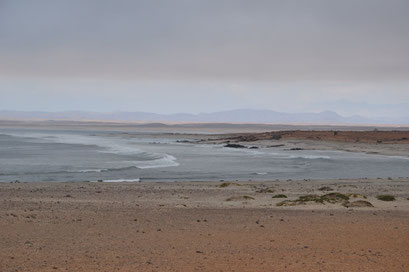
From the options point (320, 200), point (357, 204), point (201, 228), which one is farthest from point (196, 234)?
point (357, 204)

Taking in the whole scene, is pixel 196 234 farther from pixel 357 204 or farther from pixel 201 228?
pixel 357 204

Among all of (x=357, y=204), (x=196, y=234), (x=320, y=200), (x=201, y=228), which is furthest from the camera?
(x=320, y=200)

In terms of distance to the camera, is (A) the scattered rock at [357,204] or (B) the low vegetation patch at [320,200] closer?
(A) the scattered rock at [357,204]

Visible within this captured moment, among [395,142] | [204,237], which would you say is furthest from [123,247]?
[395,142]

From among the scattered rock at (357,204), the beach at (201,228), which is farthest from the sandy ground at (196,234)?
the scattered rock at (357,204)

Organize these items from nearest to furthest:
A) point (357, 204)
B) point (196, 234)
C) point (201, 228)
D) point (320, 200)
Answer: point (196, 234), point (201, 228), point (357, 204), point (320, 200)

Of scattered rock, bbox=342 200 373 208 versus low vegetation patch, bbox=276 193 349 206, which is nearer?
scattered rock, bbox=342 200 373 208

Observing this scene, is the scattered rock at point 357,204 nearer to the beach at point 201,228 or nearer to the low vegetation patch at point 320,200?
the beach at point 201,228

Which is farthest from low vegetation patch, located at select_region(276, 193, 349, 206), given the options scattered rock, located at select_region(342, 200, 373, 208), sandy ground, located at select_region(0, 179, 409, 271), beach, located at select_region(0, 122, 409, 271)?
scattered rock, located at select_region(342, 200, 373, 208)

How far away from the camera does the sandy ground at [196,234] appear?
8.30 metres

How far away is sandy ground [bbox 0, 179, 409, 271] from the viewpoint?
8.30 m

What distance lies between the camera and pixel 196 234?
34.9 ft

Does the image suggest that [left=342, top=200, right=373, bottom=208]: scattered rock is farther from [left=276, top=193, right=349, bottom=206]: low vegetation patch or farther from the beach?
[left=276, top=193, right=349, bottom=206]: low vegetation patch

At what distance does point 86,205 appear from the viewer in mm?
14977
